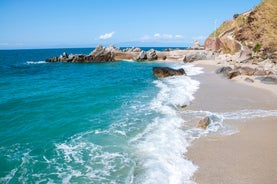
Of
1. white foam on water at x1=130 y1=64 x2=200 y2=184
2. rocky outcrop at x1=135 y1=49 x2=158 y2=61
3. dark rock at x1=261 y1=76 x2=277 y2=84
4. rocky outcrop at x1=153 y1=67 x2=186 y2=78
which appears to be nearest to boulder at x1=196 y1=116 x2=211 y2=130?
white foam on water at x1=130 y1=64 x2=200 y2=184

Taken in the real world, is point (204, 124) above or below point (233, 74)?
below

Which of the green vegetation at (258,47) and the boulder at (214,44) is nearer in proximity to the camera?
the green vegetation at (258,47)

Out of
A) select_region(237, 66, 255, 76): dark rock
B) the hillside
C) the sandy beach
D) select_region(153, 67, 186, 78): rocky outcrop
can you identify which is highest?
the hillside

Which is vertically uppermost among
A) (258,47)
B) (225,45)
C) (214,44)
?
(214,44)

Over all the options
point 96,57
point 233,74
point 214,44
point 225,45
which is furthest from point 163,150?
point 214,44

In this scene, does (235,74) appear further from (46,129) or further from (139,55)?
(139,55)

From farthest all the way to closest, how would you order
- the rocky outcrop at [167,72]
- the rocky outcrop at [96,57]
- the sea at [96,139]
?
the rocky outcrop at [96,57] → the rocky outcrop at [167,72] → the sea at [96,139]

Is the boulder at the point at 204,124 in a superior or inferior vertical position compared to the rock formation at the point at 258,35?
inferior

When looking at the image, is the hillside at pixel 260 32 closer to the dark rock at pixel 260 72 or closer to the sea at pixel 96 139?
the dark rock at pixel 260 72

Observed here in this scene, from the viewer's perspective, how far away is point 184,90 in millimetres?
27391

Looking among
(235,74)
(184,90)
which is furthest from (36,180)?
(235,74)

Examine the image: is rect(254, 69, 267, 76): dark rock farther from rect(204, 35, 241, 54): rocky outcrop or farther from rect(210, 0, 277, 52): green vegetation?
rect(204, 35, 241, 54): rocky outcrop

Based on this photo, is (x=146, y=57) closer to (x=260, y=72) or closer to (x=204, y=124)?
(x=260, y=72)

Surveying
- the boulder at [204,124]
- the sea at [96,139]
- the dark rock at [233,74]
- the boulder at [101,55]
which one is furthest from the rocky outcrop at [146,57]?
the boulder at [204,124]
